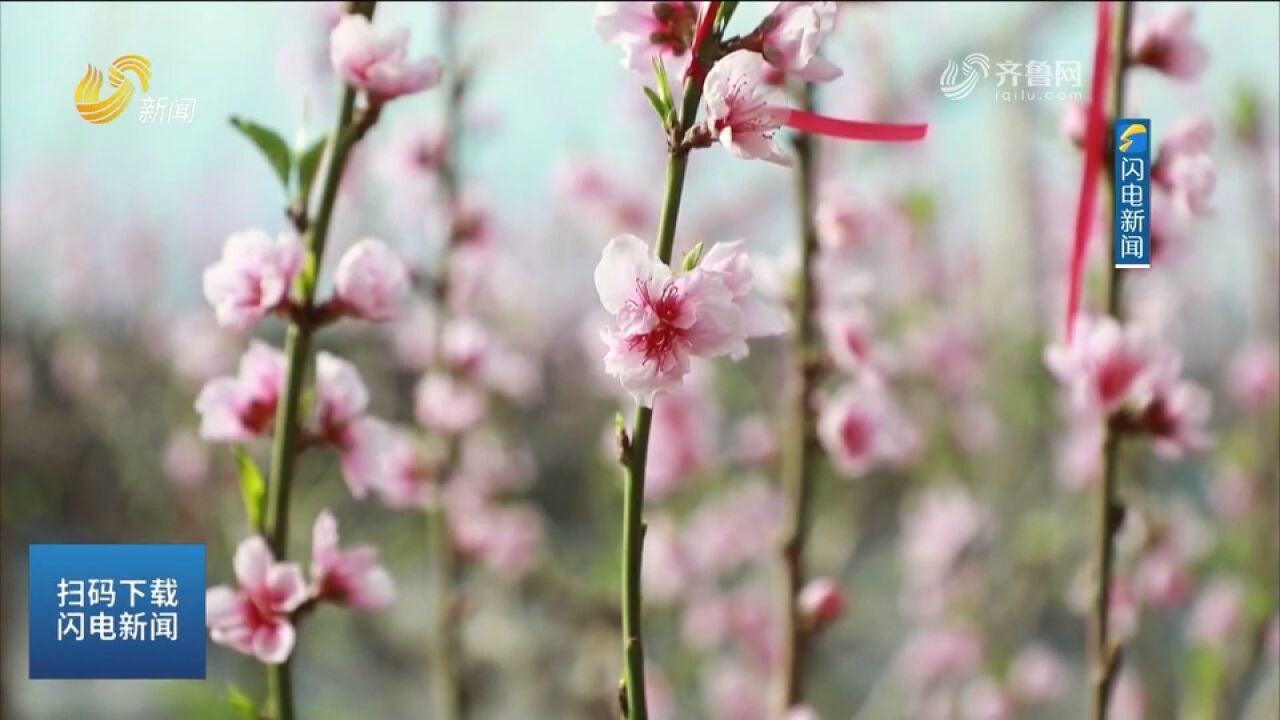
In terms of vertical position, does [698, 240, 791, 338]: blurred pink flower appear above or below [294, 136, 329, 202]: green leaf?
below

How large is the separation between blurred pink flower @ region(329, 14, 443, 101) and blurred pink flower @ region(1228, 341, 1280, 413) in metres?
1.03


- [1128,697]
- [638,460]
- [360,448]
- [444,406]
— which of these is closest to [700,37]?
[638,460]

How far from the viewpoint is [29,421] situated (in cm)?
155

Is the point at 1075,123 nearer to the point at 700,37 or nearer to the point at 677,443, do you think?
the point at 700,37

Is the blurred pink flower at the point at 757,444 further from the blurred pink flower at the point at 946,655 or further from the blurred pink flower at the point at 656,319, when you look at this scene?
the blurred pink flower at the point at 656,319

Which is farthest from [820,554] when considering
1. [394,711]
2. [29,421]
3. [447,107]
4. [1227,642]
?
[29,421]

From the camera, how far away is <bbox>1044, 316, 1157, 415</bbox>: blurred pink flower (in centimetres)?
56

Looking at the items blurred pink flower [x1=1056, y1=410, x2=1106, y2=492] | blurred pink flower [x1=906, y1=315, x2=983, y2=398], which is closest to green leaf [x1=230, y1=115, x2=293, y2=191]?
blurred pink flower [x1=906, y1=315, x2=983, y2=398]

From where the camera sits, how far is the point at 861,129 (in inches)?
17.1

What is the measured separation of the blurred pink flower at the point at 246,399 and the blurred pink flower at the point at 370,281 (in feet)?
0.18

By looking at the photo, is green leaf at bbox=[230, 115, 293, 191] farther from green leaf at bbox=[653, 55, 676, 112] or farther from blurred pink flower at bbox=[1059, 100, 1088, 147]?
blurred pink flower at bbox=[1059, 100, 1088, 147]

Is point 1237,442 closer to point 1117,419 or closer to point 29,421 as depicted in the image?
point 1117,419

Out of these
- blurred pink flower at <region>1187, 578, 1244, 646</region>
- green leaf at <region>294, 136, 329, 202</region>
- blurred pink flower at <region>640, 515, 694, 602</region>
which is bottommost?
blurred pink flower at <region>1187, 578, 1244, 646</region>

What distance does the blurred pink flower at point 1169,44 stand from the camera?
62cm
